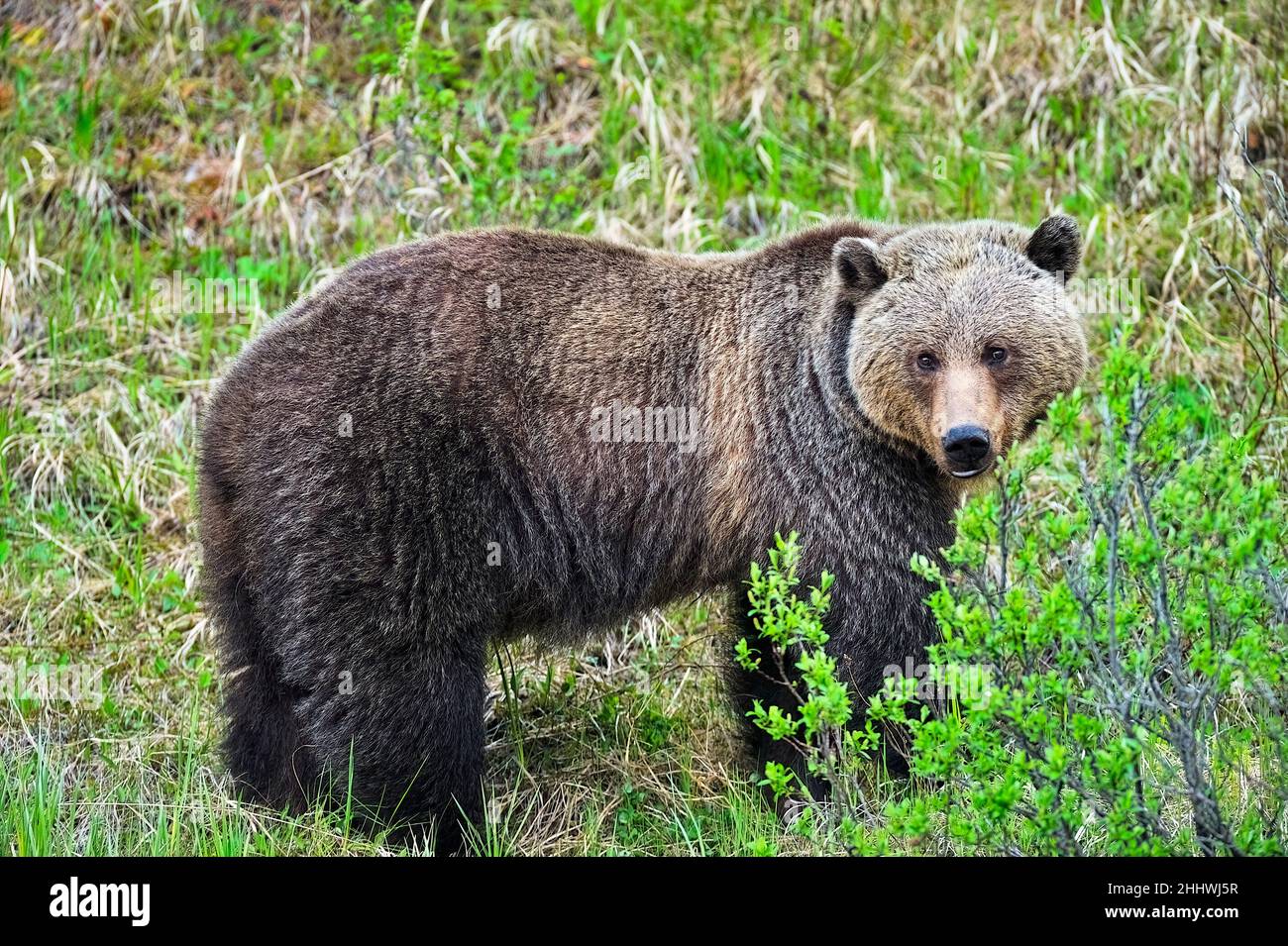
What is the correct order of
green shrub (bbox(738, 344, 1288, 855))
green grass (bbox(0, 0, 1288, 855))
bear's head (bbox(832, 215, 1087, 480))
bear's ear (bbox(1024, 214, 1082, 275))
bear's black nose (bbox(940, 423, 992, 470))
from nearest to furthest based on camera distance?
green shrub (bbox(738, 344, 1288, 855)) < bear's black nose (bbox(940, 423, 992, 470)) < bear's head (bbox(832, 215, 1087, 480)) < bear's ear (bbox(1024, 214, 1082, 275)) < green grass (bbox(0, 0, 1288, 855))

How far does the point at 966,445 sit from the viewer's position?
5.25 meters

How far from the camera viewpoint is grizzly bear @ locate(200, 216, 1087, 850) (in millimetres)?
5578

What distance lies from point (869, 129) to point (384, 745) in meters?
5.66

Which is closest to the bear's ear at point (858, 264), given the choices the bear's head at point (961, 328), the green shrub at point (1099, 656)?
the bear's head at point (961, 328)

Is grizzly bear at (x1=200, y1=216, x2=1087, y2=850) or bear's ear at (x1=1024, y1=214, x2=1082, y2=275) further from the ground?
bear's ear at (x1=1024, y1=214, x2=1082, y2=275)

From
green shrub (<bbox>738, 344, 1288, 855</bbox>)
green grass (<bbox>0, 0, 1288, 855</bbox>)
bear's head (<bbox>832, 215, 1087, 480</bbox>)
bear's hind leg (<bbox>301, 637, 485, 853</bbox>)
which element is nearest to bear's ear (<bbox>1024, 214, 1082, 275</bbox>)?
bear's head (<bbox>832, 215, 1087, 480</bbox>)

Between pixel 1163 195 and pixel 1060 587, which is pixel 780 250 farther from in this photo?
pixel 1163 195

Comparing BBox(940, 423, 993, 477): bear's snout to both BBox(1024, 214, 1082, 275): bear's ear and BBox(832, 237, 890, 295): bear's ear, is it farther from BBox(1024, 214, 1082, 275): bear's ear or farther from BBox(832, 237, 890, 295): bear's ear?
BBox(1024, 214, 1082, 275): bear's ear

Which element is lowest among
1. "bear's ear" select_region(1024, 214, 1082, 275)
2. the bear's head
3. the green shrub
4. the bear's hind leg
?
the bear's hind leg

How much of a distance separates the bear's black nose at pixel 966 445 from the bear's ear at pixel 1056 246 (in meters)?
0.93

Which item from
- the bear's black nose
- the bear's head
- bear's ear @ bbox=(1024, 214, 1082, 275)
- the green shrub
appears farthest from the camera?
bear's ear @ bbox=(1024, 214, 1082, 275)

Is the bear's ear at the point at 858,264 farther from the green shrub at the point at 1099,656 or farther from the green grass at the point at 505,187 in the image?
the green grass at the point at 505,187

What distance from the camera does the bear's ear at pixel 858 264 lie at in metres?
5.75

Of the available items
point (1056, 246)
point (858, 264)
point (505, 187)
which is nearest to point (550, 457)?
point (858, 264)
